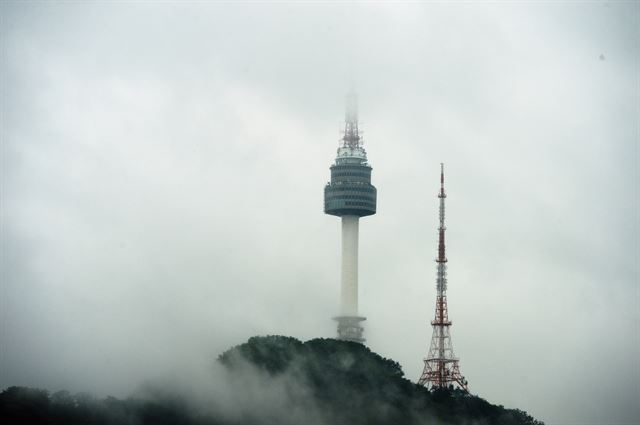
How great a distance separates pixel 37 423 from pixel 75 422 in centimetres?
628

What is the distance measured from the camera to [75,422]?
19938 centimetres

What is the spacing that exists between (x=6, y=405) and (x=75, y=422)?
36.8ft

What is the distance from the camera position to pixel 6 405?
199 meters

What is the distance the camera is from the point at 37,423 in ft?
643

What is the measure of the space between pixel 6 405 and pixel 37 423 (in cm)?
670
